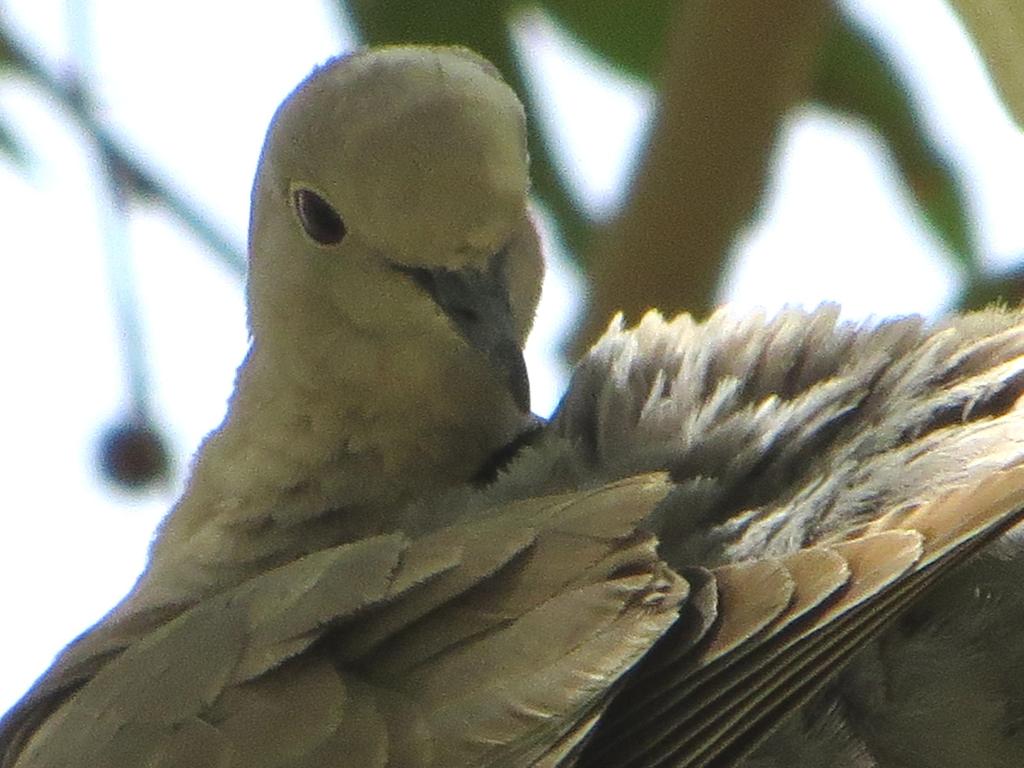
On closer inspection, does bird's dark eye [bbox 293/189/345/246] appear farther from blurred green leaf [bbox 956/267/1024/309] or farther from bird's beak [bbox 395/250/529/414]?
blurred green leaf [bbox 956/267/1024/309]

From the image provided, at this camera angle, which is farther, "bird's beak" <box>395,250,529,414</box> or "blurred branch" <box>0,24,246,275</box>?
"blurred branch" <box>0,24,246,275</box>

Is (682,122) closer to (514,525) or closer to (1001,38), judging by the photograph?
(1001,38)

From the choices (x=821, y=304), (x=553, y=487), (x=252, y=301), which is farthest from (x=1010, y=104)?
(x=252, y=301)

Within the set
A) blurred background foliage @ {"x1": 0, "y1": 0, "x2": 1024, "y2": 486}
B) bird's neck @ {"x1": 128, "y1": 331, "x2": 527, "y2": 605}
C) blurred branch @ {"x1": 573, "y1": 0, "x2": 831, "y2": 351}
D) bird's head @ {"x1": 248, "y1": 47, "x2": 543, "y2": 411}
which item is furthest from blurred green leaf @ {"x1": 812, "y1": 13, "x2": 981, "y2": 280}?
bird's neck @ {"x1": 128, "y1": 331, "x2": 527, "y2": 605}

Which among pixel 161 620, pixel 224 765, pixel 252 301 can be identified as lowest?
pixel 224 765

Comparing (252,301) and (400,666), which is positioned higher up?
(252,301)

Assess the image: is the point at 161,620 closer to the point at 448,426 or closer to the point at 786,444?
the point at 448,426

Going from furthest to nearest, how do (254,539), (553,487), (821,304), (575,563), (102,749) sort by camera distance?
1. (254,539)
2. (821,304)
3. (553,487)
4. (102,749)
5. (575,563)

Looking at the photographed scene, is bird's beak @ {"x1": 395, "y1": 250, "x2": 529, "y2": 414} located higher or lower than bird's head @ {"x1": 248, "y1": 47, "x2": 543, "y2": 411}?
lower

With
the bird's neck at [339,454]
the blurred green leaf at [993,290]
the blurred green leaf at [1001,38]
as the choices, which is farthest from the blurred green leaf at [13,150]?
the blurred green leaf at [1001,38]
